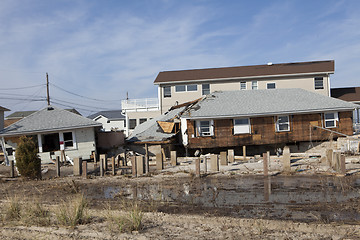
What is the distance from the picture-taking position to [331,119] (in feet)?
93.4

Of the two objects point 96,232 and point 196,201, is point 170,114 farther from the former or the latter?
point 96,232

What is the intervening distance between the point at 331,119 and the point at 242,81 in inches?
466

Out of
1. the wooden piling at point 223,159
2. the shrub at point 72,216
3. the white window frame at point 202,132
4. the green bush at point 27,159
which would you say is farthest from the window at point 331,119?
the shrub at point 72,216

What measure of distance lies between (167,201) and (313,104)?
19902mm

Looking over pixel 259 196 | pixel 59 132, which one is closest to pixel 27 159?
pixel 59 132

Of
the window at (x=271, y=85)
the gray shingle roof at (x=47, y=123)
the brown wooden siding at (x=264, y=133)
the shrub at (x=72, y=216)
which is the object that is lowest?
the shrub at (x=72, y=216)

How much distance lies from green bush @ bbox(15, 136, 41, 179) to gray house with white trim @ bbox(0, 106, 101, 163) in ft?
22.0

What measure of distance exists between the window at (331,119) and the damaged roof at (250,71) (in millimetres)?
9274

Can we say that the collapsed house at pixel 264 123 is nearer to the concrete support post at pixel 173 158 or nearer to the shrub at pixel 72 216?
the concrete support post at pixel 173 158

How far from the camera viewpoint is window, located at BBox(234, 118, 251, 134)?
27734 mm

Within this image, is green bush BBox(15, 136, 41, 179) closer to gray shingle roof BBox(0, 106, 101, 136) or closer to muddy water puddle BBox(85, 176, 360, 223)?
muddy water puddle BBox(85, 176, 360, 223)

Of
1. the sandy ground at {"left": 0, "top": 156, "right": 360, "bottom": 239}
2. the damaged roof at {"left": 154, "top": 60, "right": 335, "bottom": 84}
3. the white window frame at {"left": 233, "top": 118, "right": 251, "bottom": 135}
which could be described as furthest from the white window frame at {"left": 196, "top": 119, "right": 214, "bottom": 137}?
the sandy ground at {"left": 0, "top": 156, "right": 360, "bottom": 239}

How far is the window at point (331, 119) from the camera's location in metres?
28.4

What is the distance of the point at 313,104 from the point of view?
28469 mm
